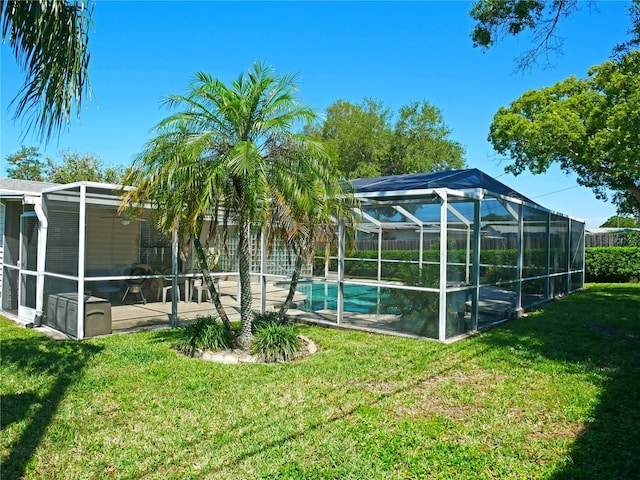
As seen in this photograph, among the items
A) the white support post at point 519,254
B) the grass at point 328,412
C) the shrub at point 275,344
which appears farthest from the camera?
the white support post at point 519,254

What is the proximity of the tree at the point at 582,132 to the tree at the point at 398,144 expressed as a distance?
8.73m

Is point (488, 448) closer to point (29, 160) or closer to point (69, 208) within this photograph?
point (69, 208)

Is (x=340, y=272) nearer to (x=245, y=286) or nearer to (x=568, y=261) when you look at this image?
(x=245, y=286)

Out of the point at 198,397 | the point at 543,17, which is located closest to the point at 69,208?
the point at 198,397

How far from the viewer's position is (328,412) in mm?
4387

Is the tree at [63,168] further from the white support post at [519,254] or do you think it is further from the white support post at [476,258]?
the white support post at [476,258]

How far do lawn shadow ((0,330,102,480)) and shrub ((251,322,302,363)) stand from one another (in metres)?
2.23

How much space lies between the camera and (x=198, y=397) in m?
4.80

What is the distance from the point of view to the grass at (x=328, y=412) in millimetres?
3412

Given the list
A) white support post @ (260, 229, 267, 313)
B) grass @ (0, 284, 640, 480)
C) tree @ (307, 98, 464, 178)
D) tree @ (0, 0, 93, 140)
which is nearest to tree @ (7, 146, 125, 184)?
tree @ (307, 98, 464, 178)

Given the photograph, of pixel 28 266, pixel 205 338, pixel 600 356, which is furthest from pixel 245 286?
pixel 600 356

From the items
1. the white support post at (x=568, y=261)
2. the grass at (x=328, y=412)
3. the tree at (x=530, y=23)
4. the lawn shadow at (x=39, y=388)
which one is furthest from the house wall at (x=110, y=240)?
the white support post at (x=568, y=261)

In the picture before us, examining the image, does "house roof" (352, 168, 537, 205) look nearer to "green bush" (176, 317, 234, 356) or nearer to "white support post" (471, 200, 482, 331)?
"white support post" (471, 200, 482, 331)

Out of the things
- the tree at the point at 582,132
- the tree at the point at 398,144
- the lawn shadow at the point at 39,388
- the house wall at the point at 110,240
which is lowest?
the lawn shadow at the point at 39,388
